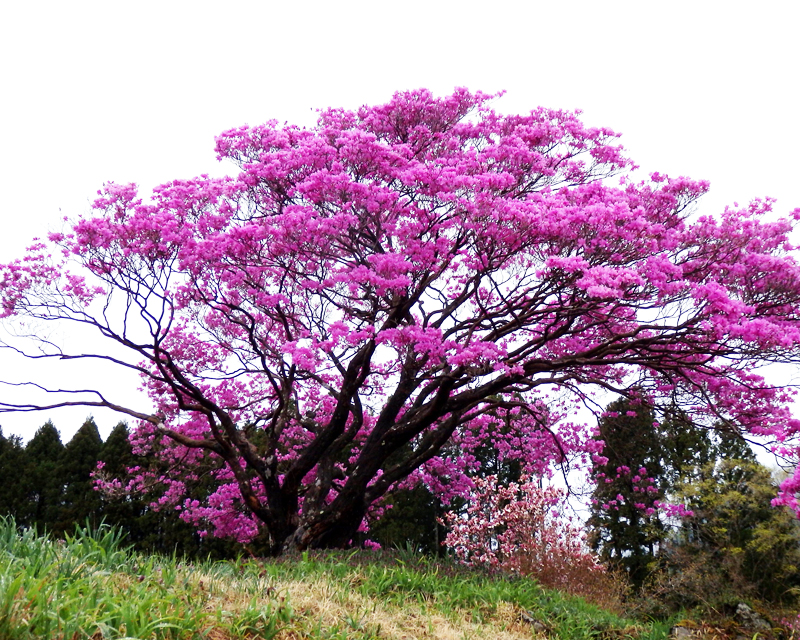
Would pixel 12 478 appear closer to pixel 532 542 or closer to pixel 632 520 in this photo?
pixel 532 542

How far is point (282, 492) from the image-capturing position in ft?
39.9

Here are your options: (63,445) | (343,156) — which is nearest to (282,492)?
(343,156)

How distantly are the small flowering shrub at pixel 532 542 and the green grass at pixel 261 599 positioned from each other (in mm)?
2082

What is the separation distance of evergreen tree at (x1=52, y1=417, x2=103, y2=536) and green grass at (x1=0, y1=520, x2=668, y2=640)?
2190cm

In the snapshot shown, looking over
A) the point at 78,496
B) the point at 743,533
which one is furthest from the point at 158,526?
the point at 743,533

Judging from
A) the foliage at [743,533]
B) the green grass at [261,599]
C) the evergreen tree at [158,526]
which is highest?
the foliage at [743,533]

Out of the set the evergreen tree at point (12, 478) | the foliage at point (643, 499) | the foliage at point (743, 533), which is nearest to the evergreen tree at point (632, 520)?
the foliage at point (643, 499)

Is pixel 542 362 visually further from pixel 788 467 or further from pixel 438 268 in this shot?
pixel 788 467

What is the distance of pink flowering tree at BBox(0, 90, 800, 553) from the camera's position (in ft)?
31.3

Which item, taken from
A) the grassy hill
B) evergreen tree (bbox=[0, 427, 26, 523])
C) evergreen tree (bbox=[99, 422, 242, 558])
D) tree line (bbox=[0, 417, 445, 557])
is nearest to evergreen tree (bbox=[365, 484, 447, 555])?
tree line (bbox=[0, 417, 445, 557])

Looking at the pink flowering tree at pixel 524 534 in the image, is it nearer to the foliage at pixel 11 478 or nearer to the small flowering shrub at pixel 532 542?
the small flowering shrub at pixel 532 542

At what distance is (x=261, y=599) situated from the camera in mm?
5238

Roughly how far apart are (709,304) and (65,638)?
8686mm

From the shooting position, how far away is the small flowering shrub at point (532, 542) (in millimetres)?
11406
